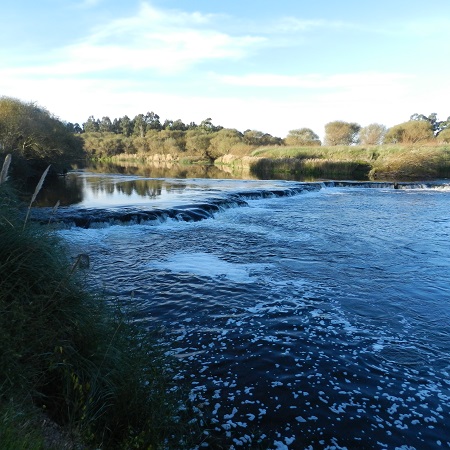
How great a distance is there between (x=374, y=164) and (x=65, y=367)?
3826cm

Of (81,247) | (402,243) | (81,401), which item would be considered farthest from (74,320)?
(402,243)

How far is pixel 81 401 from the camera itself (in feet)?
9.61

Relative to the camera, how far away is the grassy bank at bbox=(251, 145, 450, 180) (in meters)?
35.3

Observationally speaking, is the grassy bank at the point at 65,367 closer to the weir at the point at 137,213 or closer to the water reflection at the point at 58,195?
the weir at the point at 137,213

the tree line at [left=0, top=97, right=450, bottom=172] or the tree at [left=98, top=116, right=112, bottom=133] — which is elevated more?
the tree at [left=98, top=116, right=112, bottom=133]

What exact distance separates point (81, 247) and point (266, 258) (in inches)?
188

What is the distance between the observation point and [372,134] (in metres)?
68.0

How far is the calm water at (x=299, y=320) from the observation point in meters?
3.87

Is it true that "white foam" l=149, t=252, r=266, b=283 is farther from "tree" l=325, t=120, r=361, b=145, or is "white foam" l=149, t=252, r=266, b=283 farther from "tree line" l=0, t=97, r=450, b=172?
"tree" l=325, t=120, r=361, b=145

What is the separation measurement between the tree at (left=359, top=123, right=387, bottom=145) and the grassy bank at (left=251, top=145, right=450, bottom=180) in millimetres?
26248

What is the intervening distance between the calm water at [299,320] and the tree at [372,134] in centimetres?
5839

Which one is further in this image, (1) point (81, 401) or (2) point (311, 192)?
(2) point (311, 192)

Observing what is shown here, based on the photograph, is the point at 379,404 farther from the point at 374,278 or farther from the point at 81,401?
the point at 374,278

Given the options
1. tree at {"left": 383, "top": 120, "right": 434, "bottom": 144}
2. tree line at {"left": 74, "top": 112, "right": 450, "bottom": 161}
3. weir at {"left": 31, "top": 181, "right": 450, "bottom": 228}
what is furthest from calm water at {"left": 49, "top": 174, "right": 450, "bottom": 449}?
tree at {"left": 383, "top": 120, "right": 434, "bottom": 144}
